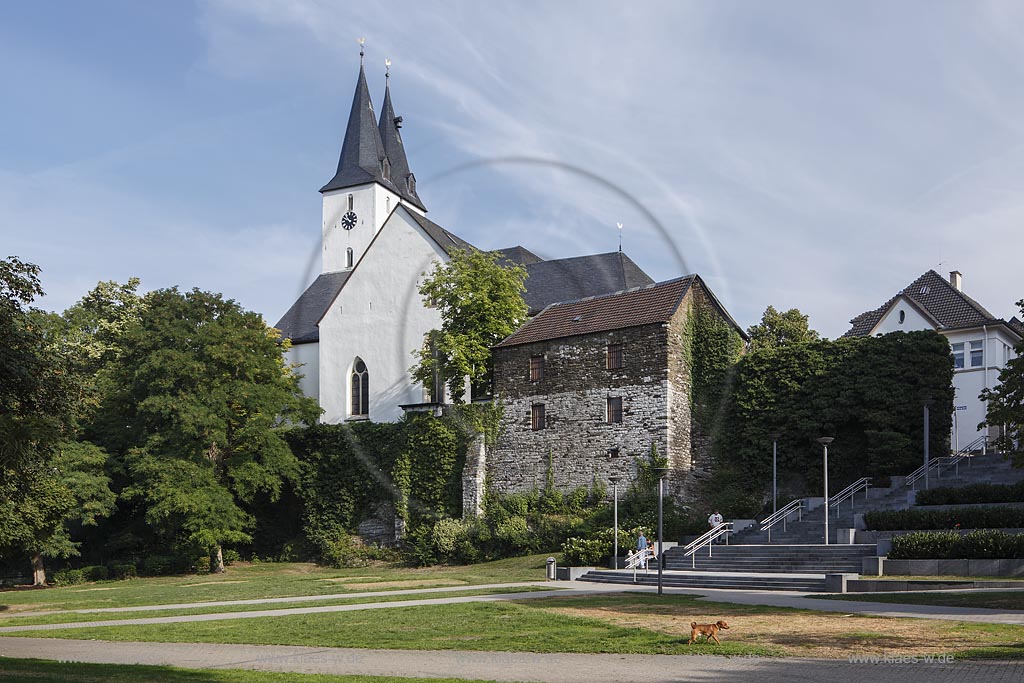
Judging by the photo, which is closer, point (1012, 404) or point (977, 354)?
point (1012, 404)

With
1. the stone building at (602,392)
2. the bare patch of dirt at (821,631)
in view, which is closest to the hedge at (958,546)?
the bare patch of dirt at (821,631)

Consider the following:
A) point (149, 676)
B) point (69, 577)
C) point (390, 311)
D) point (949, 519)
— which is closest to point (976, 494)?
point (949, 519)

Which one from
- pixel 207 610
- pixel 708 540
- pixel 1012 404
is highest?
pixel 1012 404

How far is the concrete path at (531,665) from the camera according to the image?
12406mm

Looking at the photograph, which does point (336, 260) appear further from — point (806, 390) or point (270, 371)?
point (806, 390)

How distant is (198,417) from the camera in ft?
153

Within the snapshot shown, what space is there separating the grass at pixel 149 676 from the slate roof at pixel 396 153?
2750 inches

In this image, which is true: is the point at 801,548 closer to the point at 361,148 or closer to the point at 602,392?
the point at 602,392

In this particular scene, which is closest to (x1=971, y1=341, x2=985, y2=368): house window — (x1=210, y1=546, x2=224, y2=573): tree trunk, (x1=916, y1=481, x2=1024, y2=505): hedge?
(x1=916, y1=481, x2=1024, y2=505): hedge

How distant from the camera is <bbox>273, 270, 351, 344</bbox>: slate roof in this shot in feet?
219

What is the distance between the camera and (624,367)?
44281 mm

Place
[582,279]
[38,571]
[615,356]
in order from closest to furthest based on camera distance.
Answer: [615,356]
[38,571]
[582,279]
